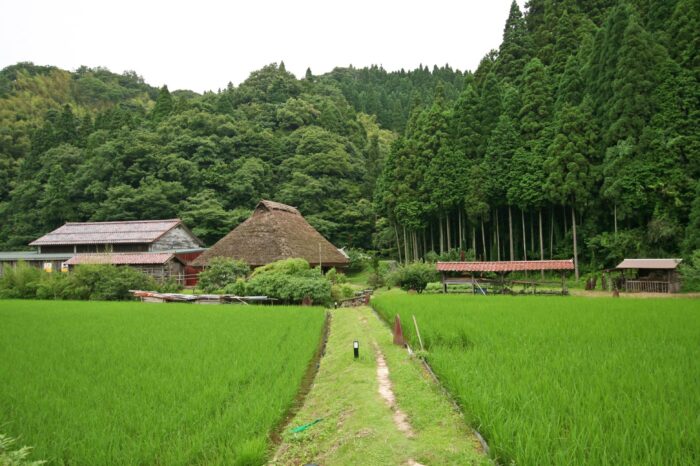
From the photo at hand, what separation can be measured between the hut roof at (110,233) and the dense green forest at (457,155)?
4.33m

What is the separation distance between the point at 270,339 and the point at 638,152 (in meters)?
19.1

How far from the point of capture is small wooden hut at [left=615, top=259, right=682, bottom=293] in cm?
1698

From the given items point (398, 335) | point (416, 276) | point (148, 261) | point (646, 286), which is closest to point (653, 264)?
point (646, 286)

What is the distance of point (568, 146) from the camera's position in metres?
21.9

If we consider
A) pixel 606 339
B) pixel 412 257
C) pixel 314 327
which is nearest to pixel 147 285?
pixel 314 327

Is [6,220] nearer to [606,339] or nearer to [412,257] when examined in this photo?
[412,257]

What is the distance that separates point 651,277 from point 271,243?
18.2 meters

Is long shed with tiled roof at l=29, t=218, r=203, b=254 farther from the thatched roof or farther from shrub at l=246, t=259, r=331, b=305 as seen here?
shrub at l=246, t=259, r=331, b=305

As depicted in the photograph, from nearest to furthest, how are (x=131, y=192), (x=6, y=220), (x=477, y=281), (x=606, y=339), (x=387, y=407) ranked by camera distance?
(x=387, y=407) → (x=606, y=339) → (x=477, y=281) → (x=131, y=192) → (x=6, y=220)

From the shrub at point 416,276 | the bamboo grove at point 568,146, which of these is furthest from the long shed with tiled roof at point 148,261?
the bamboo grove at point 568,146

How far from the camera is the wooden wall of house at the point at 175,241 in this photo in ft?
97.7

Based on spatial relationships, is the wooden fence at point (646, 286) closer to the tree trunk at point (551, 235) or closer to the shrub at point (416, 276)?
the tree trunk at point (551, 235)

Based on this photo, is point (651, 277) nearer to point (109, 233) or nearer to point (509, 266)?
point (509, 266)

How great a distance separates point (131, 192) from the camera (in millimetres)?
36000
